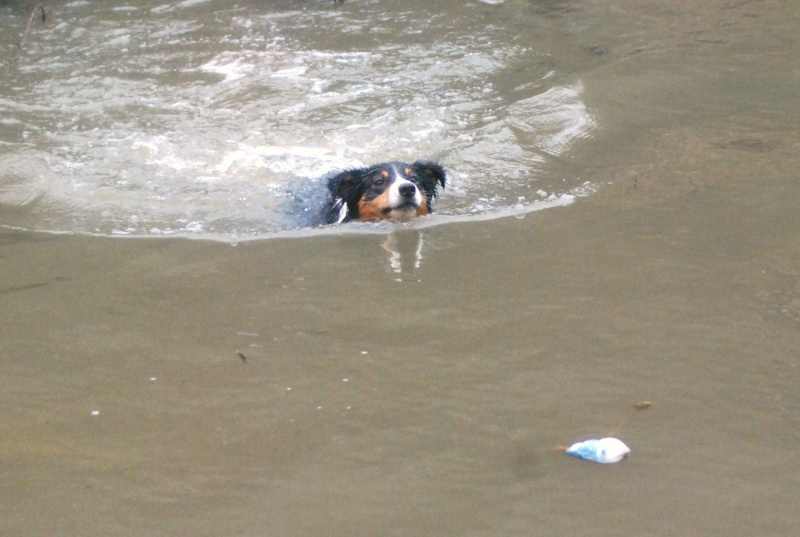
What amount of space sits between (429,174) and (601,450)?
4034mm

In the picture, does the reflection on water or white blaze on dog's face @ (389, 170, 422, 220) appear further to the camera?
the reflection on water

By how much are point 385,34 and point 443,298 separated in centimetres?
725

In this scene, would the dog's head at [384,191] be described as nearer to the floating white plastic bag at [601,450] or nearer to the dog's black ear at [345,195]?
the dog's black ear at [345,195]

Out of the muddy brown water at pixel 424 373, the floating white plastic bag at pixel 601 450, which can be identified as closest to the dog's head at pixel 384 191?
the muddy brown water at pixel 424 373

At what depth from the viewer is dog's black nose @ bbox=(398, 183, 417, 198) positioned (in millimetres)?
6387

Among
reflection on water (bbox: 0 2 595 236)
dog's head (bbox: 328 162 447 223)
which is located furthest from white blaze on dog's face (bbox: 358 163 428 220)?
reflection on water (bbox: 0 2 595 236)

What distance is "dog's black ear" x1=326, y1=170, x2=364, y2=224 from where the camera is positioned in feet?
21.7

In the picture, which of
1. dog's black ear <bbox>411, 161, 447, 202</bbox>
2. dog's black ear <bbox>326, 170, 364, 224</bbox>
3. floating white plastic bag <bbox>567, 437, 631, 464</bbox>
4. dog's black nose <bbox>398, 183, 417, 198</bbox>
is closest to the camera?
floating white plastic bag <bbox>567, 437, 631, 464</bbox>

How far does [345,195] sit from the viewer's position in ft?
22.1

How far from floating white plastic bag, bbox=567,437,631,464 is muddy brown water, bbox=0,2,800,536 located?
0.12ft

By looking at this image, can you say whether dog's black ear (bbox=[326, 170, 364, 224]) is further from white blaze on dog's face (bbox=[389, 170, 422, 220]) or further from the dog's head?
white blaze on dog's face (bbox=[389, 170, 422, 220])

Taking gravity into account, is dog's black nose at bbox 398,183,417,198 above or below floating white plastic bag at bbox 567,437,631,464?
below

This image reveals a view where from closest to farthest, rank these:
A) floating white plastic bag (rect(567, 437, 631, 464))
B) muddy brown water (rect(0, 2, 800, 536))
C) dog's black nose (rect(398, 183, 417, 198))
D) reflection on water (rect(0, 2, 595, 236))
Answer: muddy brown water (rect(0, 2, 800, 536)), floating white plastic bag (rect(567, 437, 631, 464)), dog's black nose (rect(398, 183, 417, 198)), reflection on water (rect(0, 2, 595, 236))

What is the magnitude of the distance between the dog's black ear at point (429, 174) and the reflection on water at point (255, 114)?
0.18m
